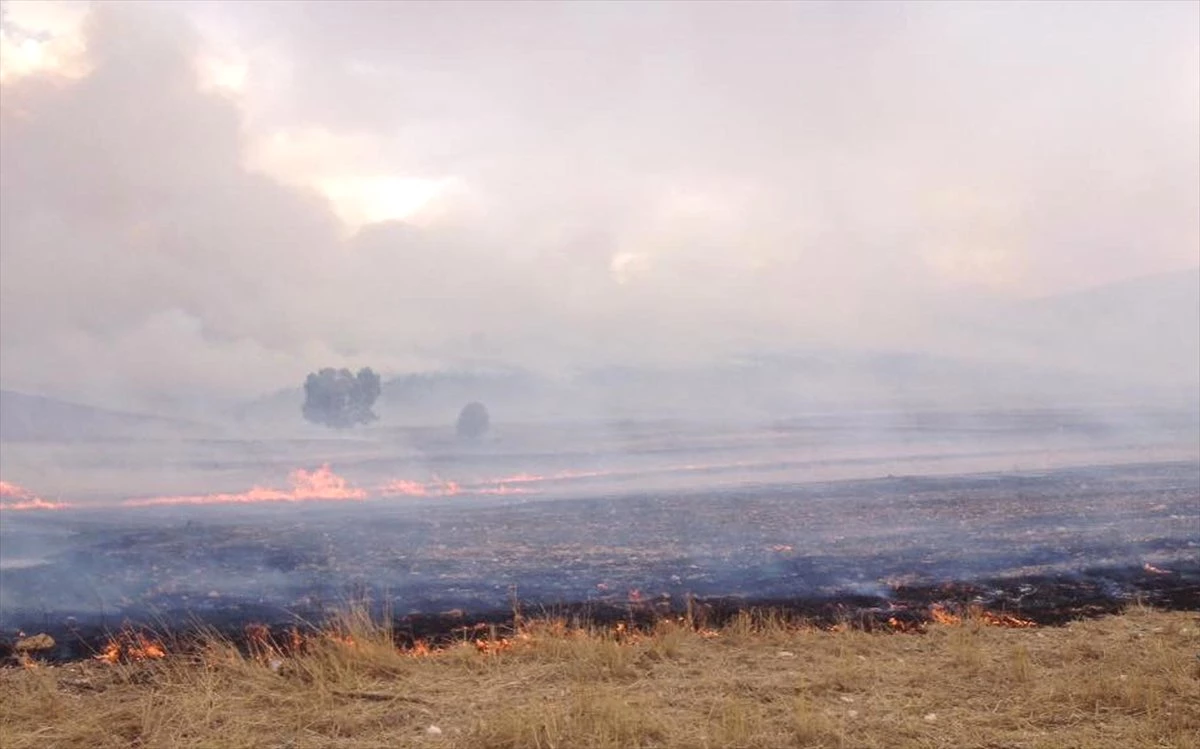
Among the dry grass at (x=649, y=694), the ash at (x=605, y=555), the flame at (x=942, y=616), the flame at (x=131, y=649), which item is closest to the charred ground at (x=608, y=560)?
the ash at (x=605, y=555)

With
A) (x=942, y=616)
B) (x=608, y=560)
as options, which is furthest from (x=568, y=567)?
(x=942, y=616)

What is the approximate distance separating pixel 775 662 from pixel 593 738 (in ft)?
9.60

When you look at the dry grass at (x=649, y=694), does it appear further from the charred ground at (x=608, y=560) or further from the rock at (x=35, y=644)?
the charred ground at (x=608, y=560)

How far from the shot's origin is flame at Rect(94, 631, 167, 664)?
8703 mm

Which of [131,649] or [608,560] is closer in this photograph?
[131,649]

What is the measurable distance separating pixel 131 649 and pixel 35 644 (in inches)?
46.6

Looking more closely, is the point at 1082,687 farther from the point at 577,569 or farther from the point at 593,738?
the point at 577,569

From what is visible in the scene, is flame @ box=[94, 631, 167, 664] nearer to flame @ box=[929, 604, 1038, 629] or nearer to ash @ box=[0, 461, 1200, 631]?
ash @ box=[0, 461, 1200, 631]

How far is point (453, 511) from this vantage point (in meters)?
20.3

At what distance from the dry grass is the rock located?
94 cm

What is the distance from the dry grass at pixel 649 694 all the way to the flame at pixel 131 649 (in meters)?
0.46

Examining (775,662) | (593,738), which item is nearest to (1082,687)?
(775,662)

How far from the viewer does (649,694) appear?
708 cm

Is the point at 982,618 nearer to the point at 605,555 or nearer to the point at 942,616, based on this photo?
the point at 942,616
